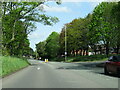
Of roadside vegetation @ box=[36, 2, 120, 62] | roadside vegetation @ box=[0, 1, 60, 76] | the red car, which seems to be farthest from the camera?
Answer: roadside vegetation @ box=[36, 2, 120, 62]

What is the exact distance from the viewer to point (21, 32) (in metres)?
40.1

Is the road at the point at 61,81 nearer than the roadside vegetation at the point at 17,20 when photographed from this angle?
Yes

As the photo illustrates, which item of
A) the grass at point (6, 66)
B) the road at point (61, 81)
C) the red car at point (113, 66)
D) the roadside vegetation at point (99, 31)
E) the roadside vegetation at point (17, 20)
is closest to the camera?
the road at point (61, 81)

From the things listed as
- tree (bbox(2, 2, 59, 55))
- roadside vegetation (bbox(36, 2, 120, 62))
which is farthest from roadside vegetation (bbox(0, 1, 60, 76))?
roadside vegetation (bbox(36, 2, 120, 62))

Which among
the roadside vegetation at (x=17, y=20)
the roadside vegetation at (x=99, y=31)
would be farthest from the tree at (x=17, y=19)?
the roadside vegetation at (x=99, y=31)

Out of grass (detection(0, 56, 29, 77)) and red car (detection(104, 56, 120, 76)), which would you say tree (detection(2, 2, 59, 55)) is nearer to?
grass (detection(0, 56, 29, 77))

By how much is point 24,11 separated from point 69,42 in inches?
1544

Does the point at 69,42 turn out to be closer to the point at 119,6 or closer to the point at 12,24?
the point at 12,24

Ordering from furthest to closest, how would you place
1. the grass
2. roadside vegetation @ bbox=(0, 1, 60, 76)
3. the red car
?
roadside vegetation @ bbox=(0, 1, 60, 76) < the grass < the red car

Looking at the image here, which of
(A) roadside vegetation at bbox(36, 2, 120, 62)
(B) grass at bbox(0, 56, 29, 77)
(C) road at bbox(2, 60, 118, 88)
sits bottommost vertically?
(C) road at bbox(2, 60, 118, 88)

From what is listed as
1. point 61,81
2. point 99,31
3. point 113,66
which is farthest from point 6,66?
point 99,31

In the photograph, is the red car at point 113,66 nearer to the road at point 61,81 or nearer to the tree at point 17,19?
the road at point 61,81

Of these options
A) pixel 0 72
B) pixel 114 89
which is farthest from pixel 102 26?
pixel 114 89

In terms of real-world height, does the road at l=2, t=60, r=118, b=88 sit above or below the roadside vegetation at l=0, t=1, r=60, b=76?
below
